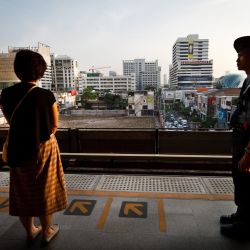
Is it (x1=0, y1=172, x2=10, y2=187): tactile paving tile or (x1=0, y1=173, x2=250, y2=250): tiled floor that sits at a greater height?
(x1=0, y1=172, x2=10, y2=187): tactile paving tile

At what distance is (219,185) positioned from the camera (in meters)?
3.27

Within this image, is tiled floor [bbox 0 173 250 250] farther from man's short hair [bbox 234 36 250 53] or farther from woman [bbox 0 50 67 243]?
man's short hair [bbox 234 36 250 53]

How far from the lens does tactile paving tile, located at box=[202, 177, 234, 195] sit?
3102mm

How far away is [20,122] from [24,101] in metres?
0.15

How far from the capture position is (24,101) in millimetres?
1813

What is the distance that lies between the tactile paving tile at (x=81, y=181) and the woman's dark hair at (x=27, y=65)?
5.91 ft

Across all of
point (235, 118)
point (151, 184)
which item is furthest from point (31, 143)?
point (151, 184)

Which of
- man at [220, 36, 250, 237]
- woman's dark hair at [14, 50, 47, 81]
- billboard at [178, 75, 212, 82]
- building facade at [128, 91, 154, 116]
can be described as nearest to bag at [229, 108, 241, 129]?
man at [220, 36, 250, 237]

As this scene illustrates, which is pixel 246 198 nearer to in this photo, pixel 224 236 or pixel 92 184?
pixel 224 236

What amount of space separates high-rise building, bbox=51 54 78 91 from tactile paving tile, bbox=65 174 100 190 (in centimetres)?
11108

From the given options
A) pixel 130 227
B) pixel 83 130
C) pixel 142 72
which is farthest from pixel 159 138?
pixel 142 72

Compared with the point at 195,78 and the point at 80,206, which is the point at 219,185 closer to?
the point at 80,206

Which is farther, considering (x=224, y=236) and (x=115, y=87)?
(x=115, y=87)

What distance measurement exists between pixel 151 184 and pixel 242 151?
61.0 inches
